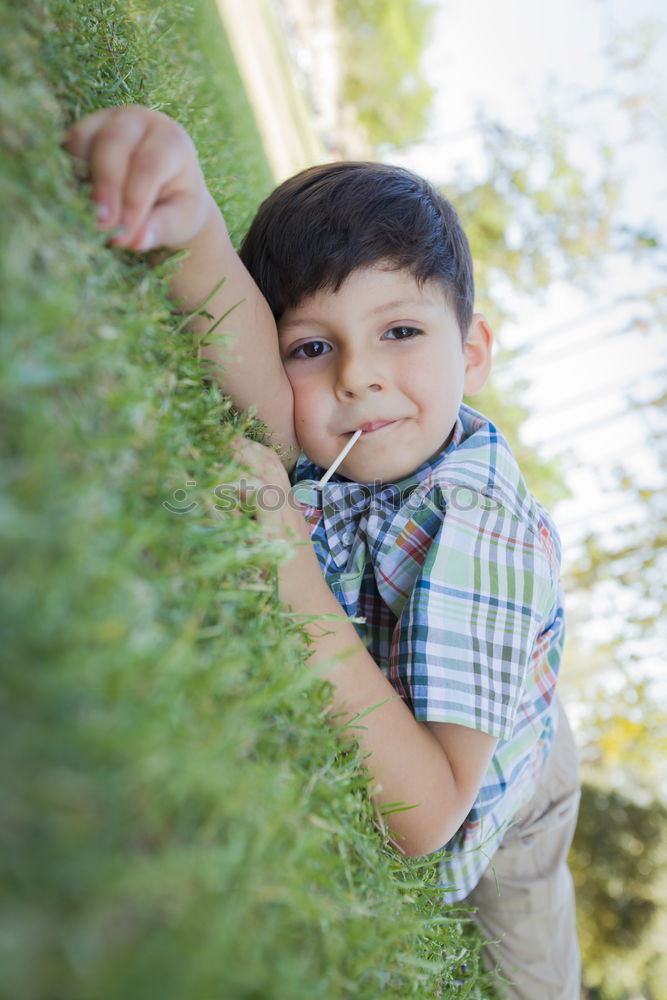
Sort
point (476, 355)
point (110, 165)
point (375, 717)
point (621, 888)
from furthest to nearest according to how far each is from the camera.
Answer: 1. point (621, 888)
2. point (476, 355)
3. point (375, 717)
4. point (110, 165)

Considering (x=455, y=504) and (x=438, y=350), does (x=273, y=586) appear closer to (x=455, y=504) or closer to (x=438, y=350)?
(x=455, y=504)

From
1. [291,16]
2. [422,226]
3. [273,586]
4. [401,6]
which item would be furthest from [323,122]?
[273,586]

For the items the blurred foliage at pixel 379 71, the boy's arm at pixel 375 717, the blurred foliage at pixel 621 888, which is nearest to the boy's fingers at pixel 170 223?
the boy's arm at pixel 375 717

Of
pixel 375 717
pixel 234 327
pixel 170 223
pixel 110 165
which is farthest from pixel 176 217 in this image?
pixel 375 717

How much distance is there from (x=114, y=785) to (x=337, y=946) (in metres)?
0.36

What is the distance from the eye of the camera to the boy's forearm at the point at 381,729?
1.11 metres

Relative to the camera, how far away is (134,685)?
0.49 metres

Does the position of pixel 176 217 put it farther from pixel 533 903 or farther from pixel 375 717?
pixel 533 903

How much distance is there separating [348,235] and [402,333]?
0.21 meters

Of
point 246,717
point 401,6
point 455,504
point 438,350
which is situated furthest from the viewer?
point 401,6

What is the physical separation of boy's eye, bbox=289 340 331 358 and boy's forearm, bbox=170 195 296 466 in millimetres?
90

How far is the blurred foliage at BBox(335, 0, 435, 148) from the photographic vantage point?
43.5ft

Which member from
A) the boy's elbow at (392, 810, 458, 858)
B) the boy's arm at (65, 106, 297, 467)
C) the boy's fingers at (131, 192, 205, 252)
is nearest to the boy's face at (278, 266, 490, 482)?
the boy's arm at (65, 106, 297, 467)

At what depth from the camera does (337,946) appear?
679 mm
